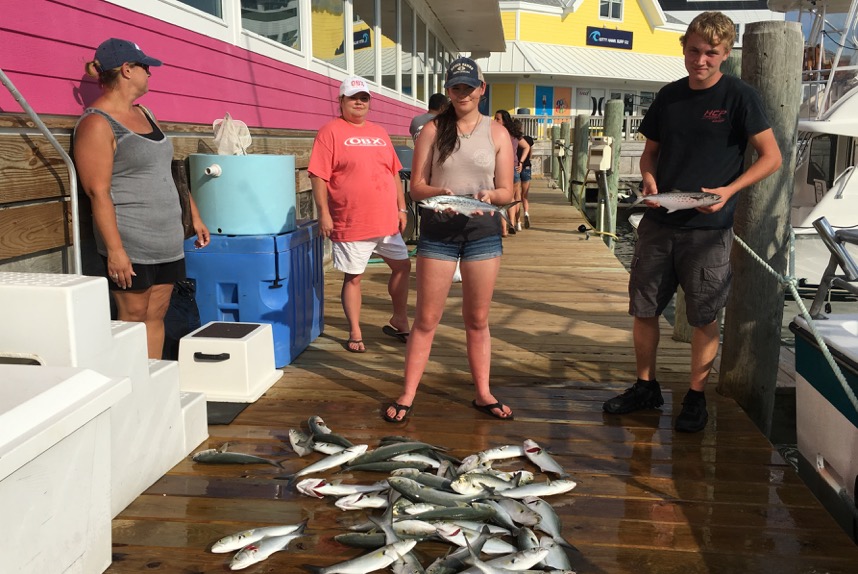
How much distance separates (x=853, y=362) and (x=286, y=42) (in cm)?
626

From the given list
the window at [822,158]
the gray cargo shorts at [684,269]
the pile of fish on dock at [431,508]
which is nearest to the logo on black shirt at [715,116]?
the gray cargo shorts at [684,269]

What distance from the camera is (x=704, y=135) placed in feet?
11.5

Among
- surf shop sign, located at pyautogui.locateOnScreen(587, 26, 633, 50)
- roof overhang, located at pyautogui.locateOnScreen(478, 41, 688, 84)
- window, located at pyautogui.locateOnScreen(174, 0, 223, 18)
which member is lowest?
window, located at pyautogui.locateOnScreen(174, 0, 223, 18)

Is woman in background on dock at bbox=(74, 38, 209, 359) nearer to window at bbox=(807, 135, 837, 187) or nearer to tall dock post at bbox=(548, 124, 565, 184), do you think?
window at bbox=(807, 135, 837, 187)

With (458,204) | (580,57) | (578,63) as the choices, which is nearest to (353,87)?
(458,204)

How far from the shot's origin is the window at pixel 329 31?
852cm

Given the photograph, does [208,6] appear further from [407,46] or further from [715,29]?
[407,46]

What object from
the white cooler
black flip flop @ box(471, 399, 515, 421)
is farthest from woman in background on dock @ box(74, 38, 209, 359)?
black flip flop @ box(471, 399, 515, 421)

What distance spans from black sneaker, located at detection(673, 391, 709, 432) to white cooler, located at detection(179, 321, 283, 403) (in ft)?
7.71

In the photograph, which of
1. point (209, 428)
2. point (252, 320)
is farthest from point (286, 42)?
point (209, 428)

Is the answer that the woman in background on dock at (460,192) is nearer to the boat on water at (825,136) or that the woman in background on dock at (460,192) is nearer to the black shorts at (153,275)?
the black shorts at (153,275)

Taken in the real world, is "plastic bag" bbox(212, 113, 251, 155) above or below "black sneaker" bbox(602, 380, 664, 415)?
above

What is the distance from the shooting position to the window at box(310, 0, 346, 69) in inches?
336

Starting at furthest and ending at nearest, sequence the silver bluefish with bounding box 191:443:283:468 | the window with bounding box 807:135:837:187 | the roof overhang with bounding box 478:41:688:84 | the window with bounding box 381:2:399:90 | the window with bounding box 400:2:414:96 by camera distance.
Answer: the roof overhang with bounding box 478:41:688:84, the window with bounding box 400:2:414:96, the window with bounding box 381:2:399:90, the window with bounding box 807:135:837:187, the silver bluefish with bounding box 191:443:283:468
